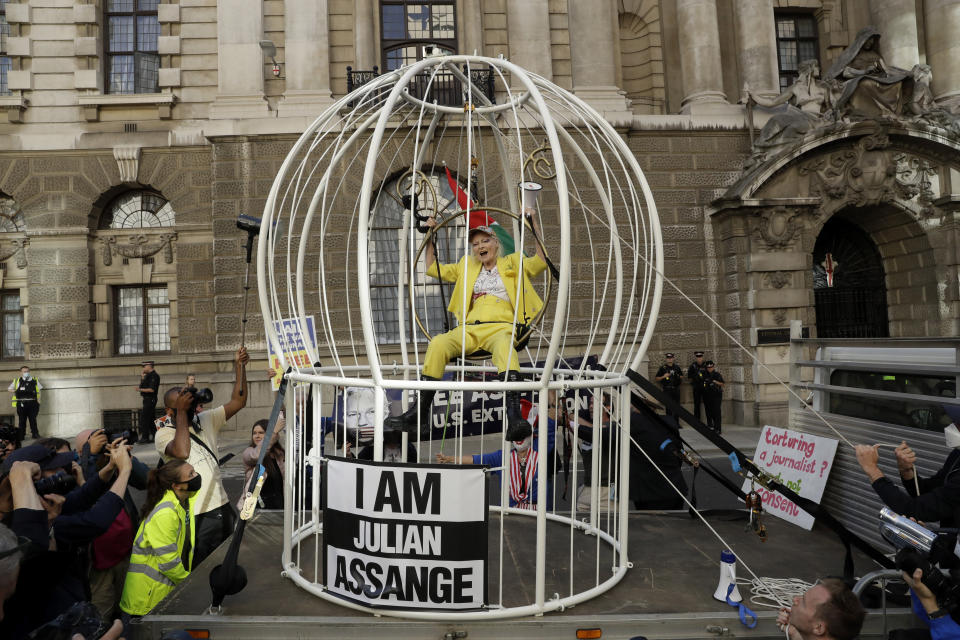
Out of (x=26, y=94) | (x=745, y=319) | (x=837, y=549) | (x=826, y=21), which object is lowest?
(x=837, y=549)

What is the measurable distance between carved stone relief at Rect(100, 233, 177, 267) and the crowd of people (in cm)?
1033

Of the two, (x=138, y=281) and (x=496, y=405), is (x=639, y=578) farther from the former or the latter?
(x=138, y=281)

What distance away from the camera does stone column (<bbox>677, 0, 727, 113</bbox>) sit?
14555 mm

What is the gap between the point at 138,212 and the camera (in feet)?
47.2

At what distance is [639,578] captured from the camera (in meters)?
3.78

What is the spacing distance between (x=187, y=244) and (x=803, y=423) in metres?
13.1

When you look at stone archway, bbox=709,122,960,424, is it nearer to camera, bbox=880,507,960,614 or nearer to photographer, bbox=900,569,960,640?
camera, bbox=880,507,960,614

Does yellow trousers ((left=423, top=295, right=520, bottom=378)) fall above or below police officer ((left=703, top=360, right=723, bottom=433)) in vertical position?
above

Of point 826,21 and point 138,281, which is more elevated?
point 826,21

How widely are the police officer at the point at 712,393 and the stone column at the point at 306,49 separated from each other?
9.81 m

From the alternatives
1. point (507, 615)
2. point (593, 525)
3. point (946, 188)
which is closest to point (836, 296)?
point (946, 188)

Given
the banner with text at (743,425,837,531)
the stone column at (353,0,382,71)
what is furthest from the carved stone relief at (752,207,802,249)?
the banner with text at (743,425,837,531)

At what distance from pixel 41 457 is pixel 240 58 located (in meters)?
12.4

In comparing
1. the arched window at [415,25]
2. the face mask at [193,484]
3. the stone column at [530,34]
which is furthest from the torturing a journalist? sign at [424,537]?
the arched window at [415,25]
